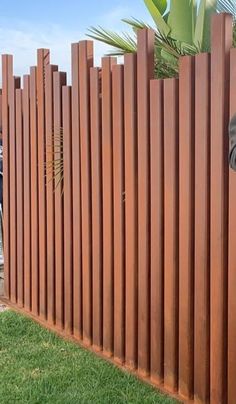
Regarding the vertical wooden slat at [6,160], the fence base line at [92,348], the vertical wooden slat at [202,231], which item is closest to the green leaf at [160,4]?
the vertical wooden slat at [202,231]

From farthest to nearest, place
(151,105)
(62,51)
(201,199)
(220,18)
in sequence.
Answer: (62,51) < (151,105) < (201,199) < (220,18)

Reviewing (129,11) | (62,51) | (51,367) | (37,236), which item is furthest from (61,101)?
(51,367)

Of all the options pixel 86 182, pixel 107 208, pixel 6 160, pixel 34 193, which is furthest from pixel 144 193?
pixel 6 160

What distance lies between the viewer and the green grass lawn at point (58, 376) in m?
3.52

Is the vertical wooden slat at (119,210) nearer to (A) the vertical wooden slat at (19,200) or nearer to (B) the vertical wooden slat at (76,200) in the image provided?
(B) the vertical wooden slat at (76,200)

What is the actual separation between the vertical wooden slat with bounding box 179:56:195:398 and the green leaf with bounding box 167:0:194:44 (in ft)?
3.00

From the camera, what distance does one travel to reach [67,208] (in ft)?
15.5

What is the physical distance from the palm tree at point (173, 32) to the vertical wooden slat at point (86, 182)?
0.61 feet

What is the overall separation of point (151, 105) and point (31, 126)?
70.2 inches

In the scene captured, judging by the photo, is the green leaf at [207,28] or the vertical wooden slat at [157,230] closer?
the vertical wooden slat at [157,230]

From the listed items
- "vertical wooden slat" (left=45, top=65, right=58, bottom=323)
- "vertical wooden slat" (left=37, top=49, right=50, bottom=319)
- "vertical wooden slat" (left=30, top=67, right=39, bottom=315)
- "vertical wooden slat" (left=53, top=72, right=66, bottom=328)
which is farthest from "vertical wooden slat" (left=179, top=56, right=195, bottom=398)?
"vertical wooden slat" (left=30, top=67, right=39, bottom=315)

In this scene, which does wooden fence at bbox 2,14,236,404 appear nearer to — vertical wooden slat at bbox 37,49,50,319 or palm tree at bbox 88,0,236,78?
vertical wooden slat at bbox 37,49,50,319

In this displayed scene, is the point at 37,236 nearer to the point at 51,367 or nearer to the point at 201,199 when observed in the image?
the point at 51,367

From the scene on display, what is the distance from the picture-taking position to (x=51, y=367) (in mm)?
3994
